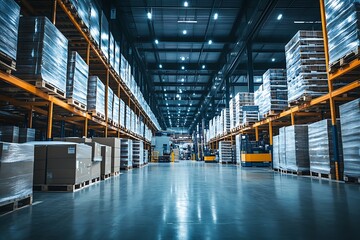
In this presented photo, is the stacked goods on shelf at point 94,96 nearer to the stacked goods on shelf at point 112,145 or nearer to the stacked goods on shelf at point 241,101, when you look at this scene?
the stacked goods on shelf at point 112,145

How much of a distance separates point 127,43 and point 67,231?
14259 millimetres

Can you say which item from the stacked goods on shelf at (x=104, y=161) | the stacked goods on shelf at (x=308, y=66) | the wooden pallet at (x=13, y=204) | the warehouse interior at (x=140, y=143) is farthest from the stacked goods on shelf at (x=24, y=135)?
the stacked goods on shelf at (x=308, y=66)

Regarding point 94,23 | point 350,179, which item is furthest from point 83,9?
point 350,179

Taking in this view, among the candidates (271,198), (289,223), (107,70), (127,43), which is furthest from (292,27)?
(289,223)

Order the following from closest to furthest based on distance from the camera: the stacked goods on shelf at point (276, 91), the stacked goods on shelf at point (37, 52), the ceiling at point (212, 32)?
the stacked goods on shelf at point (37, 52) < the stacked goods on shelf at point (276, 91) < the ceiling at point (212, 32)

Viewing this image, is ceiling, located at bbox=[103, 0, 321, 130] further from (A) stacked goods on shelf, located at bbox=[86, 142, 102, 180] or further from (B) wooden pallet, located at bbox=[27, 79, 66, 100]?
(A) stacked goods on shelf, located at bbox=[86, 142, 102, 180]

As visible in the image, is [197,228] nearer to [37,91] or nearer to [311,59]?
[37,91]

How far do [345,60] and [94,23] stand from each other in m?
6.87

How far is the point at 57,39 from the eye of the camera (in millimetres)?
5152

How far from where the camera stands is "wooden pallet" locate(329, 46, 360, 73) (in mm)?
5058

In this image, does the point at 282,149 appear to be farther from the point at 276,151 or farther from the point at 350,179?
the point at 350,179

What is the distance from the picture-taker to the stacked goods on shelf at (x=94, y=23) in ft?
23.3

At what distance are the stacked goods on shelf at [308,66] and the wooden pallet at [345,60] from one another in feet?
4.03

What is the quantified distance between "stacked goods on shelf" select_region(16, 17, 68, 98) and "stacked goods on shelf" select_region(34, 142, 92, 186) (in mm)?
1208
